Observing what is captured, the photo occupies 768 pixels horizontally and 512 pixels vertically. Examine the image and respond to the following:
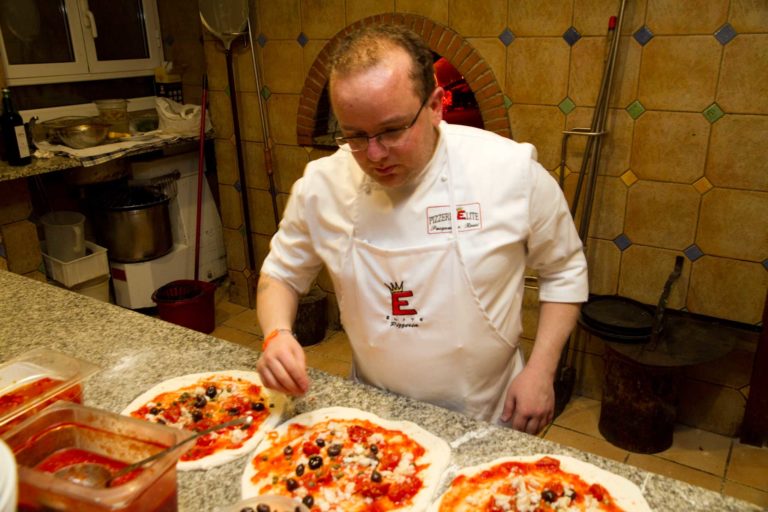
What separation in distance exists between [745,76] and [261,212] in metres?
2.86

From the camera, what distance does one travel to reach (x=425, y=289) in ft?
5.08

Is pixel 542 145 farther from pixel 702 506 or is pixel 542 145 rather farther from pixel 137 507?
pixel 137 507

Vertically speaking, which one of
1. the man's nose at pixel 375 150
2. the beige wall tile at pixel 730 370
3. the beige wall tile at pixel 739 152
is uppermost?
the man's nose at pixel 375 150

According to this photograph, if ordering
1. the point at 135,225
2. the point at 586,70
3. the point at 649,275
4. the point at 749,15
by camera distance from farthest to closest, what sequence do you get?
the point at 135,225, the point at 649,275, the point at 586,70, the point at 749,15

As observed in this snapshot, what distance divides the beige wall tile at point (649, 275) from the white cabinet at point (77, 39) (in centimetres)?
363

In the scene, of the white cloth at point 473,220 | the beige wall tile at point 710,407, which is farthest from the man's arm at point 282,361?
the beige wall tile at point 710,407

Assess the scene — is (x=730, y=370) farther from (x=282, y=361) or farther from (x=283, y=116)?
(x=283, y=116)

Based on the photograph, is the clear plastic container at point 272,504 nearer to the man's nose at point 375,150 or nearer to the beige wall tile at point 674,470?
the man's nose at point 375,150

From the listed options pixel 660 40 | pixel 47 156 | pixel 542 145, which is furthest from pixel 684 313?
pixel 47 156

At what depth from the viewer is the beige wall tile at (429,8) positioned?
9.91ft

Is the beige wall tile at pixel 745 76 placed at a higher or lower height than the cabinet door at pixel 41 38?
lower

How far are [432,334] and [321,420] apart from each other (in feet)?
1.22

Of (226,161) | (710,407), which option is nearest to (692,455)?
(710,407)

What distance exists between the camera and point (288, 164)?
386 cm
